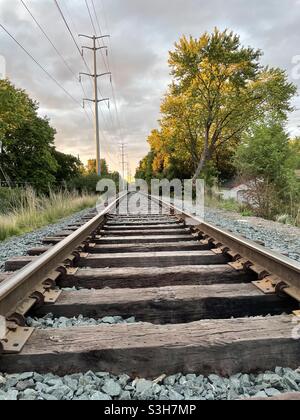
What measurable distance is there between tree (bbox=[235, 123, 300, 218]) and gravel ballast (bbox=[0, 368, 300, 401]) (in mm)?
9265

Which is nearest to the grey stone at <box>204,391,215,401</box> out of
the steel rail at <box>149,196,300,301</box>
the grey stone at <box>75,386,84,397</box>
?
the grey stone at <box>75,386,84,397</box>

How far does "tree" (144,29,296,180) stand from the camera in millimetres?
22406

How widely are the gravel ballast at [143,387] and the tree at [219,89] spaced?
2211 cm

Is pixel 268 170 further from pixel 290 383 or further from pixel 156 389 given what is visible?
pixel 156 389

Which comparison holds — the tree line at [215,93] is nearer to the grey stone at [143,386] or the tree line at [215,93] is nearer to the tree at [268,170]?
the tree at [268,170]

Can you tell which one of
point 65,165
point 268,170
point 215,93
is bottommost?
point 268,170

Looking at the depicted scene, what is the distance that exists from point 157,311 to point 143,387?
28.3 inches

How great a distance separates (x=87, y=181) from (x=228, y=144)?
13115mm

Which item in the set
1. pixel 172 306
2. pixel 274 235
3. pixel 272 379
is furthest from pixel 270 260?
pixel 274 235

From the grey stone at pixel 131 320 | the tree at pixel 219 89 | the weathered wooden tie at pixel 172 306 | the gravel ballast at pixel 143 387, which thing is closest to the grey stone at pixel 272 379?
the gravel ballast at pixel 143 387

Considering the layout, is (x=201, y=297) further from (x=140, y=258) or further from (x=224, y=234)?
(x=224, y=234)

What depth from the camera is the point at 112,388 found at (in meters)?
1.24

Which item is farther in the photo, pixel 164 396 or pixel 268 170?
pixel 268 170
